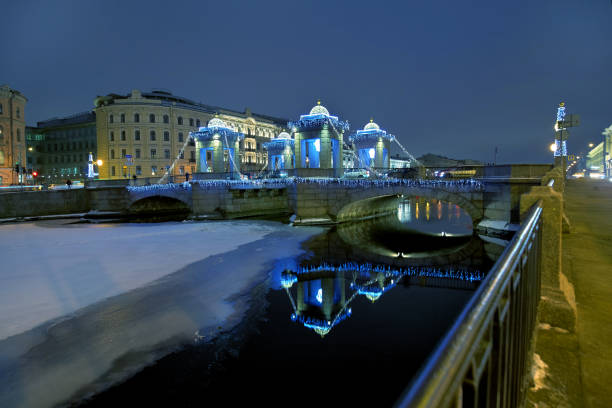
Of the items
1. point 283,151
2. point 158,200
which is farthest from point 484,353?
point 158,200

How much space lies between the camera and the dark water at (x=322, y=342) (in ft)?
20.4

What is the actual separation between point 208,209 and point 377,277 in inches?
876

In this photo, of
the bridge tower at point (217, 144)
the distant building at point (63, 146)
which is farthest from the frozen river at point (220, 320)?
the distant building at point (63, 146)

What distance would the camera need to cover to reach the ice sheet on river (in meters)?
6.63

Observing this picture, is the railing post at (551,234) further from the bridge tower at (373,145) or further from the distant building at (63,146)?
the distant building at (63,146)

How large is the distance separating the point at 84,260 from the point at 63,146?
69504mm

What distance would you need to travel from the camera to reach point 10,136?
51031 millimetres

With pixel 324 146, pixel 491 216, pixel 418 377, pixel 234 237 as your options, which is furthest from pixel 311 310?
pixel 324 146

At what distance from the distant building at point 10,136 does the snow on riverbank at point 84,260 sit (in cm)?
3279

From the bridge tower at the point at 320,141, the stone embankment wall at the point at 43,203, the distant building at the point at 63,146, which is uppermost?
the distant building at the point at 63,146

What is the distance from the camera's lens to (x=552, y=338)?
400 centimetres

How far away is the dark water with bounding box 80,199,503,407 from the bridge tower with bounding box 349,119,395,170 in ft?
68.0

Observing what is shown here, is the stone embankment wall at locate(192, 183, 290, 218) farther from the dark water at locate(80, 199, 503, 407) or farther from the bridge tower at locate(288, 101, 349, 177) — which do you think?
the dark water at locate(80, 199, 503, 407)

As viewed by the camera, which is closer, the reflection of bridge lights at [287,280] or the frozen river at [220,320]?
the frozen river at [220,320]
